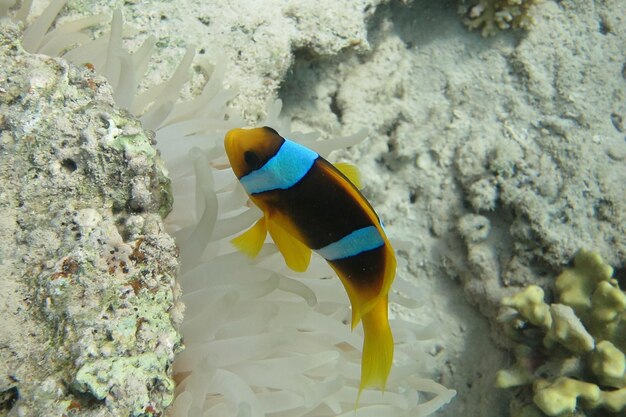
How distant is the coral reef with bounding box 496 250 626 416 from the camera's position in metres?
2.22

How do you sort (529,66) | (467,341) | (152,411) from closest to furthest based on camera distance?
Result: (152,411) < (467,341) < (529,66)

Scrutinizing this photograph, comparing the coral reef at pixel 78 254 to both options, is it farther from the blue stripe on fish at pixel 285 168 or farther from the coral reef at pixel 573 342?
the coral reef at pixel 573 342

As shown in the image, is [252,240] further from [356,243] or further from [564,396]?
[564,396]

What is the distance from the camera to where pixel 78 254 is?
4.20 feet

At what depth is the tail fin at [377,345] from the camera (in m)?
1.46

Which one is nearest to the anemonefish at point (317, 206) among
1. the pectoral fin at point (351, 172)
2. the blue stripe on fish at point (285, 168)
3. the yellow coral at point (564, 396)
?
the blue stripe on fish at point (285, 168)

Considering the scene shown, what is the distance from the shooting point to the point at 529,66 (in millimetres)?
2908

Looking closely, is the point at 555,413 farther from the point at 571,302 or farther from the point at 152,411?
the point at 152,411

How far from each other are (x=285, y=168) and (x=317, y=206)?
0.12 metres

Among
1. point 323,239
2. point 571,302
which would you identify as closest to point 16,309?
point 323,239

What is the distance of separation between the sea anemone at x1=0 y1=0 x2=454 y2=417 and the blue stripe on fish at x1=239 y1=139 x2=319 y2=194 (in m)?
0.27

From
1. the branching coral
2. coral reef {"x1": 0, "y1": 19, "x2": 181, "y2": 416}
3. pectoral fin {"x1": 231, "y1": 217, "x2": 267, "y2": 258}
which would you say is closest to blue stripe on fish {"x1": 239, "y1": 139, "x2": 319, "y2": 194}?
pectoral fin {"x1": 231, "y1": 217, "x2": 267, "y2": 258}

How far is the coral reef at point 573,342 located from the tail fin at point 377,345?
1064mm

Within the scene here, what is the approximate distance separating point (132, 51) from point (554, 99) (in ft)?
6.80
